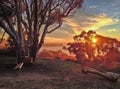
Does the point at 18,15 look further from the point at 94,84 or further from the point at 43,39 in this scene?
the point at 94,84

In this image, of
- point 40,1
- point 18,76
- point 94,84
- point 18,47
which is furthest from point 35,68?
point 94,84

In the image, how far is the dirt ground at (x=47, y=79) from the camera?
16.8 meters

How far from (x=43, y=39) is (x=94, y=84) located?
416 inches

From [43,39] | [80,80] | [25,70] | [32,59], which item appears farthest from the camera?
[43,39]

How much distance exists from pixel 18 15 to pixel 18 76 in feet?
20.1

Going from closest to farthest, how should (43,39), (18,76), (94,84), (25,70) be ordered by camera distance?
(94,84) < (18,76) < (25,70) < (43,39)

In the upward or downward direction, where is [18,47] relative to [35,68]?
upward

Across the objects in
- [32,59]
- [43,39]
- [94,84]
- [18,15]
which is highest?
[18,15]

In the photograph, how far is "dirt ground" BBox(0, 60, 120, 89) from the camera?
55.0 feet

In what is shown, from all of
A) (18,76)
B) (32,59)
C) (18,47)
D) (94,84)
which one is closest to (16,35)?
(18,47)

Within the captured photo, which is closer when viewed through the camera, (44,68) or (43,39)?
(44,68)

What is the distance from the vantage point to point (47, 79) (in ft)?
62.7

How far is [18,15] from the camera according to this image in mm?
24031

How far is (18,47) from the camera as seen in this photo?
24.2 m
